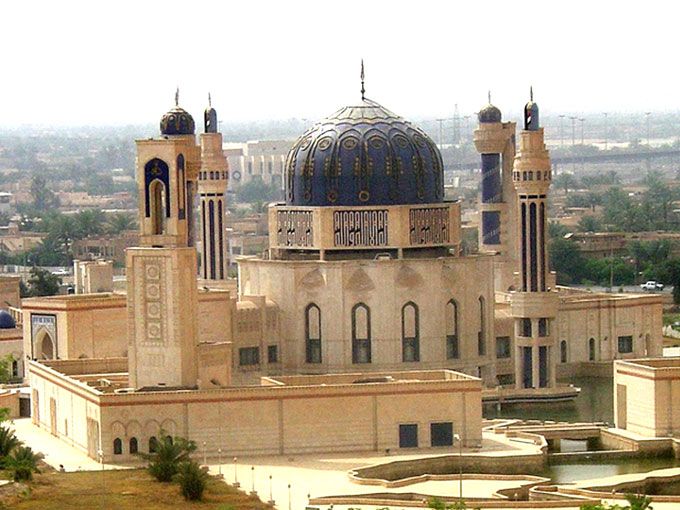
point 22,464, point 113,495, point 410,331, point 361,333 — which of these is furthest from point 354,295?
point 113,495

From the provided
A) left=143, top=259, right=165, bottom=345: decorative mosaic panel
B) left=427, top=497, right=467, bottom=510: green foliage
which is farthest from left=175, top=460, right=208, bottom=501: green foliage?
left=143, top=259, right=165, bottom=345: decorative mosaic panel

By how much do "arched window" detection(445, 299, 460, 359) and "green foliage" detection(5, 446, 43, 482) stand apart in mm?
14265

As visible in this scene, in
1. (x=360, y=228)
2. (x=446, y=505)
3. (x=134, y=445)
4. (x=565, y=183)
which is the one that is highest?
(x=360, y=228)

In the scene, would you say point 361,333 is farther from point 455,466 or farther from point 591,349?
point 455,466

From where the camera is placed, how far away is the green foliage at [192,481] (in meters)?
43.3

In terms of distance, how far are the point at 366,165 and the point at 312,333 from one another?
12.4ft

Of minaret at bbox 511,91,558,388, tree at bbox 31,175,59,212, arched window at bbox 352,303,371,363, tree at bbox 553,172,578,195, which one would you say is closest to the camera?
arched window at bbox 352,303,371,363

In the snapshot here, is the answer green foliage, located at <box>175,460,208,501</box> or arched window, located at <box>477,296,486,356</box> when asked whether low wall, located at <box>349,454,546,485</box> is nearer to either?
green foliage, located at <box>175,460,208,501</box>

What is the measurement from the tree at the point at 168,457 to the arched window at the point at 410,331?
39.7ft

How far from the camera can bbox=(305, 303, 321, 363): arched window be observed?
58344mm

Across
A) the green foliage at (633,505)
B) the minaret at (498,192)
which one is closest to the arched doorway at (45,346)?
the minaret at (498,192)

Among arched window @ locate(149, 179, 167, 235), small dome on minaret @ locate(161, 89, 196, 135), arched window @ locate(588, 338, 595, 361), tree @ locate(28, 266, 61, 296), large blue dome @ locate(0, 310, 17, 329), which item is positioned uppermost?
small dome on minaret @ locate(161, 89, 196, 135)

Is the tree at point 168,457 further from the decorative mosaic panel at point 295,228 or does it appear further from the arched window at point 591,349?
the arched window at point 591,349

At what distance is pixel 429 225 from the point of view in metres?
58.7
